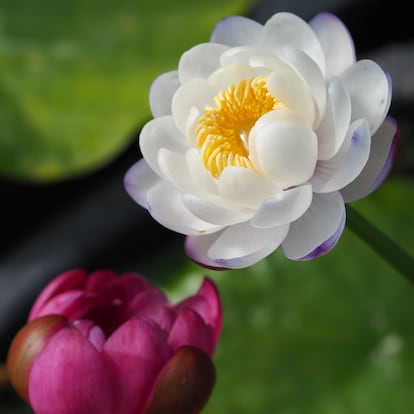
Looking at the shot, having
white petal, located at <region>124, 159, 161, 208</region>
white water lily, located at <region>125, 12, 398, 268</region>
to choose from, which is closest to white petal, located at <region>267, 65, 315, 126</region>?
white water lily, located at <region>125, 12, 398, 268</region>

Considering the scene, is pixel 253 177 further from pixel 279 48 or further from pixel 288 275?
pixel 288 275

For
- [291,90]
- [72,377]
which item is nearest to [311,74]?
[291,90]

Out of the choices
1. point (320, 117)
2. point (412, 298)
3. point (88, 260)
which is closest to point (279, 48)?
point (320, 117)

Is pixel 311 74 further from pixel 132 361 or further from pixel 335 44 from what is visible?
pixel 132 361

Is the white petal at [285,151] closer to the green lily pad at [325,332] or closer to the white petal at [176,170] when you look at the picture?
the white petal at [176,170]

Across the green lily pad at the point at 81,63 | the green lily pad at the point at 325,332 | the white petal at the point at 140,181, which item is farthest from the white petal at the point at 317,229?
the green lily pad at the point at 81,63

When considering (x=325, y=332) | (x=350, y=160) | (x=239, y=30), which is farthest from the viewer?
(x=325, y=332)
